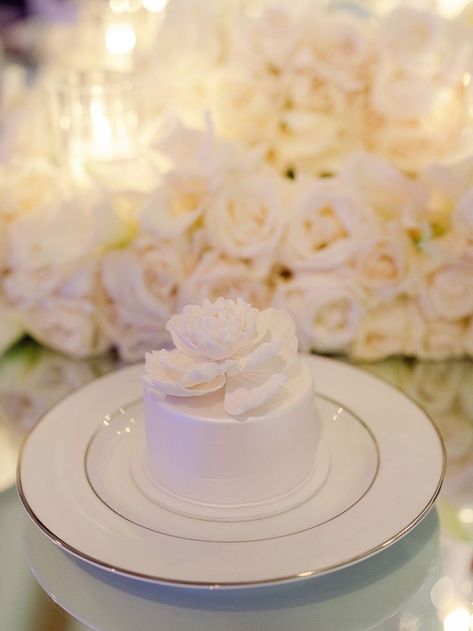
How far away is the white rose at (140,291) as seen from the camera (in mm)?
792

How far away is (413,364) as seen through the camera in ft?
2.78

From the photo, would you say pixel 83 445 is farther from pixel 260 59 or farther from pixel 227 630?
pixel 260 59

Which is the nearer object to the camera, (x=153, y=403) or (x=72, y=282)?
(x=153, y=403)

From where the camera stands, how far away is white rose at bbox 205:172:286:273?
76cm

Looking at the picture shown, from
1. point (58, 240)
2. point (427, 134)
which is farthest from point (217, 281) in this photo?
point (427, 134)

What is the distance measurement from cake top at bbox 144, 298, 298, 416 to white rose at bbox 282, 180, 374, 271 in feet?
0.74

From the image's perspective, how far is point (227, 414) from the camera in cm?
52

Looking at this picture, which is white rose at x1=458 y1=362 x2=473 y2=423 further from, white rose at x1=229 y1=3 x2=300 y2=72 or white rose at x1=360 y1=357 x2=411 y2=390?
white rose at x1=229 y1=3 x2=300 y2=72

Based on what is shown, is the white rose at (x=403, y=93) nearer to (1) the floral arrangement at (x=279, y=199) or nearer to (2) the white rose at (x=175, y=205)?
(1) the floral arrangement at (x=279, y=199)

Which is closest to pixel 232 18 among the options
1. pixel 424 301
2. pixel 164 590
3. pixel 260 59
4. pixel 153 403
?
pixel 260 59

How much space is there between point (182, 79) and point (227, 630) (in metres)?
0.61

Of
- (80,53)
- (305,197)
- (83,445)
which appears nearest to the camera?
(83,445)

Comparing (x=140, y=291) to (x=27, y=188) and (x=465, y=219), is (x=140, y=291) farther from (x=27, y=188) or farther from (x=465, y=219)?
(x=465, y=219)

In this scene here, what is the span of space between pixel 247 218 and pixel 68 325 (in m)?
0.24
